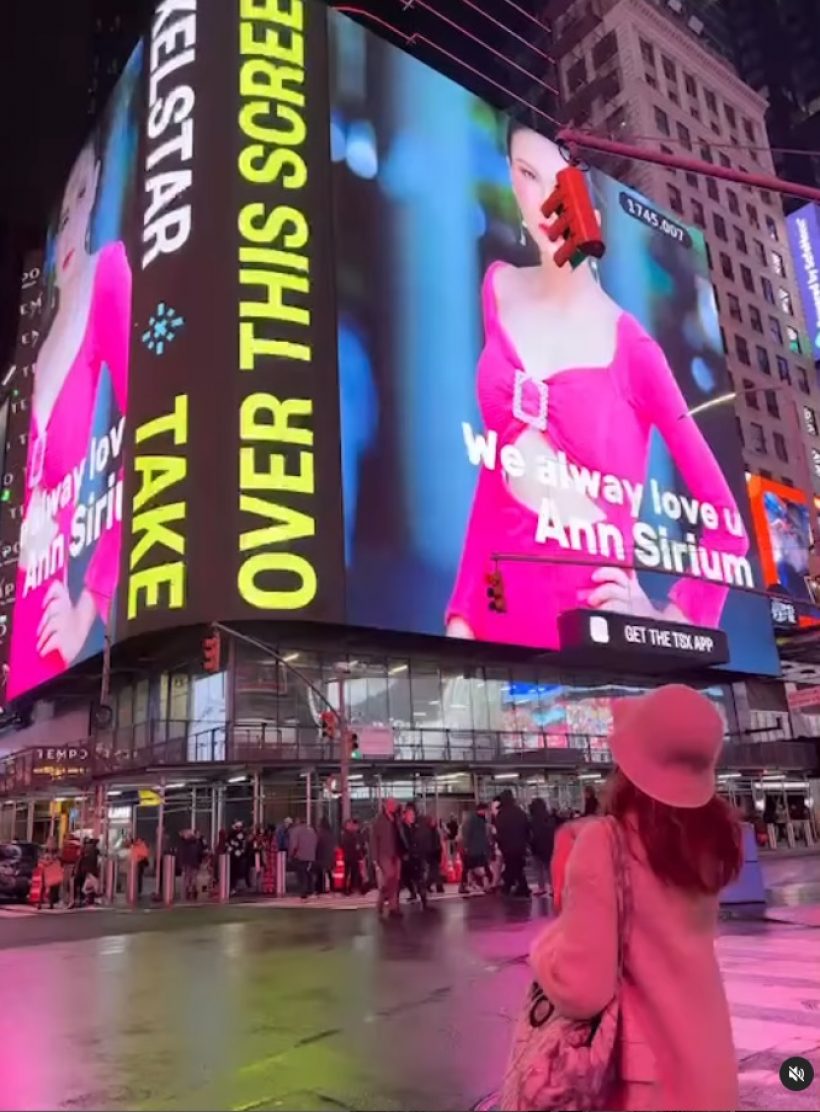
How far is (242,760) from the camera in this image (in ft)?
90.9

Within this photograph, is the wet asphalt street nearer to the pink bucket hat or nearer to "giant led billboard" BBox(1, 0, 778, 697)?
the pink bucket hat

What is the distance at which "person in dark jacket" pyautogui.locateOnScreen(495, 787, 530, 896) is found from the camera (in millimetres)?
18922

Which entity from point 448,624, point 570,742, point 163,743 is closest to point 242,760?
point 163,743

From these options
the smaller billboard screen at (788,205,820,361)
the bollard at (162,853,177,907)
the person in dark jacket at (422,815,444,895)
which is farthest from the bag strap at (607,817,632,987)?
the smaller billboard screen at (788,205,820,361)

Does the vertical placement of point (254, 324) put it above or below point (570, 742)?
above

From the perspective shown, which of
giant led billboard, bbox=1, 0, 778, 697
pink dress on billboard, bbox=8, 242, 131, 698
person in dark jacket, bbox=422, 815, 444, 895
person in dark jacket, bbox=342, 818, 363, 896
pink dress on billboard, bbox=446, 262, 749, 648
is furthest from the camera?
pink dress on billboard, bbox=8, 242, 131, 698

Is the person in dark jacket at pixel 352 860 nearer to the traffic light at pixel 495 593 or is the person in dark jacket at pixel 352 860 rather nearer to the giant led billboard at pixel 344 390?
the traffic light at pixel 495 593

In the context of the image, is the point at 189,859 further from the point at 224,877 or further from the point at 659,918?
the point at 659,918

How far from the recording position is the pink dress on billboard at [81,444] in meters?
35.7

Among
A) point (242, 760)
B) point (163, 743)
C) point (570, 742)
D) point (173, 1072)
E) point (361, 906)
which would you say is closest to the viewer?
point (173, 1072)

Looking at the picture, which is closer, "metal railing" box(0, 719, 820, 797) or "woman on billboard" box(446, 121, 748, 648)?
"metal railing" box(0, 719, 820, 797)

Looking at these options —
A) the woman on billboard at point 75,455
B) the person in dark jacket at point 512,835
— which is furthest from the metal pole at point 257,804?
the person in dark jacket at point 512,835

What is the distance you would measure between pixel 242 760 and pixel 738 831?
26.2 meters

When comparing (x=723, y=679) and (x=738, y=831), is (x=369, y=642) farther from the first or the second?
(x=738, y=831)
